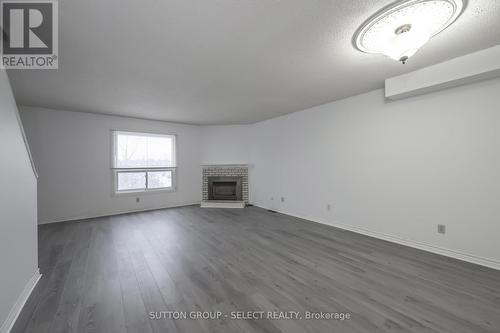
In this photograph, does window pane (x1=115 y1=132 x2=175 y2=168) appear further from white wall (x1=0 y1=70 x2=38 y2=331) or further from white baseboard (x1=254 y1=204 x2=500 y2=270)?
white baseboard (x1=254 y1=204 x2=500 y2=270)

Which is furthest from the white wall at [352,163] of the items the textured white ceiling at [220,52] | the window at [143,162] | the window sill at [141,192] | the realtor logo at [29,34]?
the realtor logo at [29,34]

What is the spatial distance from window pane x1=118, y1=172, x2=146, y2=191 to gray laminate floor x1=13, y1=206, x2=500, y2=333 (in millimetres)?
1819

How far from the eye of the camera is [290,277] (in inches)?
87.8

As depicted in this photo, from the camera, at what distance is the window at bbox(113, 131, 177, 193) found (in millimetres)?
5156

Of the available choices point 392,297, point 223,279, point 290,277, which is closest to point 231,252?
point 223,279

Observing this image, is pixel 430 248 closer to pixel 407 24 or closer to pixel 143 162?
pixel 407 24

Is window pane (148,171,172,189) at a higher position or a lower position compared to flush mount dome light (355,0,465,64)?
lower

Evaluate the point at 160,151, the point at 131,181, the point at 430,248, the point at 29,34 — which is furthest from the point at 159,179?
the point at 430,248

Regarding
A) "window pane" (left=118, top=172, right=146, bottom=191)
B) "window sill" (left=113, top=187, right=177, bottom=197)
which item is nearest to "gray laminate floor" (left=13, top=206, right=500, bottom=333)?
"window sill" (left=113, top=187, right=177, bottom=197)

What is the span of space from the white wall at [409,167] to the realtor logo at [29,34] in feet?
13.7

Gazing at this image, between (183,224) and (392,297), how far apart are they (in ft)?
11.7

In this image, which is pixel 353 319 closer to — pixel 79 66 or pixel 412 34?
pixel 412 34

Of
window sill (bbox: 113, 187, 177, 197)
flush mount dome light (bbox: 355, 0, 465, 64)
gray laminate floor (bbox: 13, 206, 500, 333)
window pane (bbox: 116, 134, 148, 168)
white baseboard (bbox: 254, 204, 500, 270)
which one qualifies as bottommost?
gray laminate floor (bbox: 13, 206, 500, 333)

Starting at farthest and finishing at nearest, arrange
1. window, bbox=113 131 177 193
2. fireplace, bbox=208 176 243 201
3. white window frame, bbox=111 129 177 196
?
fireplace, bbox=208 176 243 201, window, bbox=113 131 177 193, white window frame, bbox=111 129 177 196
